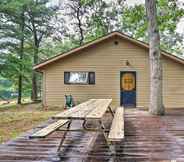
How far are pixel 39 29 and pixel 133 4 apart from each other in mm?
13262

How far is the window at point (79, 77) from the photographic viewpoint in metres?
18.6

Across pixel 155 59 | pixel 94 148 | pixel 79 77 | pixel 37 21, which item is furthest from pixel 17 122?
pixel 37 21

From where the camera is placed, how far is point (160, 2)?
1600 cm

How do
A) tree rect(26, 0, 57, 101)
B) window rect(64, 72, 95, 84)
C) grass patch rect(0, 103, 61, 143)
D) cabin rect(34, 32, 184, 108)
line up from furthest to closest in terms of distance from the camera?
tree rect(26, 0, 57, 101) → window rect(64, 72, 95, 84) → cabin rect(34, 32, 184, 108) → grass patch rect(0, 103, 61, 143)

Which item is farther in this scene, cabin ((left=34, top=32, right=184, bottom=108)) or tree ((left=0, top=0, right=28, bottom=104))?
tree ((left=0, top=0, right=28, bottom=104))

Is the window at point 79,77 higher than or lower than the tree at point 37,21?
lower

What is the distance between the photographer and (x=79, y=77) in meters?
18.7

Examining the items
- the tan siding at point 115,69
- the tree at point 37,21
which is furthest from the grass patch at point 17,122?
the tree at point 37,21

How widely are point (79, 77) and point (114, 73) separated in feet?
5.94

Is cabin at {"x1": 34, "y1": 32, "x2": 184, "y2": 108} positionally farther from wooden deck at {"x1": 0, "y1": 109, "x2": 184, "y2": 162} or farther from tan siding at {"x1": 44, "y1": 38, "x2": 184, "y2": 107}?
wooden deck at {"x1": 0, "y1": 109, "x2": 184, "y2": 162}

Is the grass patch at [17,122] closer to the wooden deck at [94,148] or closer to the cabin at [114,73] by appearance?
the wooden deck at [94,148]

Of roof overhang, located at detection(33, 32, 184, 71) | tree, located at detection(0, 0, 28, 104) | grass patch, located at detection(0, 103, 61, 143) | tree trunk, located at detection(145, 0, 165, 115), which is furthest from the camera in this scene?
tree, located at detection(0, 0, 28, 104)

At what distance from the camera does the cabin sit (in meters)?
18.4

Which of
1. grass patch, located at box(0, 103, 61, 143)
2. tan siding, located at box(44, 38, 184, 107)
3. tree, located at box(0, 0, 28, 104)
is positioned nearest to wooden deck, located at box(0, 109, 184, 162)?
grass patch, located at box(0, 103, 61, 143)
